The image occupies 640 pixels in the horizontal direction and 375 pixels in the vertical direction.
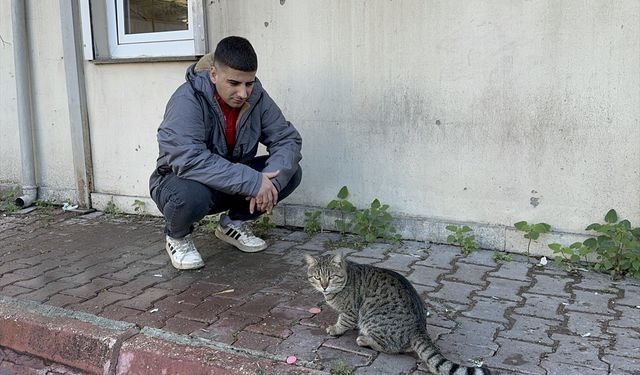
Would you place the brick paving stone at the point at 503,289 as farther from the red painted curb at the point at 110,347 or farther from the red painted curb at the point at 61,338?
the red painted curb at the point at 61,338

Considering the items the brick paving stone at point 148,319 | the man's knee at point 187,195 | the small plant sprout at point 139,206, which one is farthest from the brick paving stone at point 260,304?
the small plant sprout at point 139,206

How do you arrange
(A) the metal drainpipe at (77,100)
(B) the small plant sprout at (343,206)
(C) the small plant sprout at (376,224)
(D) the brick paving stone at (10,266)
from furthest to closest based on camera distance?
(A) the metal drainpipe at (77,100) < (B) the small plant sprout at (343,206) < (C) the small plant sprout at (376,224) < (D) the brick paving stone at (10,266)

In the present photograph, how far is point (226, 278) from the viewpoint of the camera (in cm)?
378

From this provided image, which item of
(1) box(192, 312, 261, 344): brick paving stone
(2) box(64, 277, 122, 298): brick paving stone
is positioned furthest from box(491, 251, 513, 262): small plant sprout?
(2) box(64, 277, 122, 298): brick paving stone

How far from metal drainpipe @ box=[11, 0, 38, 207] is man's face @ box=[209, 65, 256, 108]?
2839mm

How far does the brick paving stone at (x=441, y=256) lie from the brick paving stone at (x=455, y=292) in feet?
1.04

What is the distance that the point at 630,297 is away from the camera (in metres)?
3.32

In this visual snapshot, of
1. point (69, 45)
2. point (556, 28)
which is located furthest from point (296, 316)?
point (69, 45)

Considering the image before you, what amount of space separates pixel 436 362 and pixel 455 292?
3.51 ft

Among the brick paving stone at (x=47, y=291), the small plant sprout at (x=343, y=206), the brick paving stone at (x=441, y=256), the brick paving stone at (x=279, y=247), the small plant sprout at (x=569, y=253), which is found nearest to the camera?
the brick paving stone at (x=47, y=291)

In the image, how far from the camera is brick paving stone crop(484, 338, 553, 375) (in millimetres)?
2557

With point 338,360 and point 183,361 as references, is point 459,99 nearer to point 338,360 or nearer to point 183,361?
point 338,360

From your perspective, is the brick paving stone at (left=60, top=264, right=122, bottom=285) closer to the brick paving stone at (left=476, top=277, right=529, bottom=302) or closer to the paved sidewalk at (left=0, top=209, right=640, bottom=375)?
the paved sidewalk at (left=0, top=209, right=640, bottom=375)

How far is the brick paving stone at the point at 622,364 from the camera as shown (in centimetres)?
251
